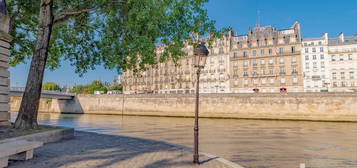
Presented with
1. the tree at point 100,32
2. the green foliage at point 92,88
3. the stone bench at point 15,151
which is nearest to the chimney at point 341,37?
the tree at point 100,32

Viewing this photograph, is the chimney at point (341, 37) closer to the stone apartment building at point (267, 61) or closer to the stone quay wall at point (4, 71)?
the stone apartment building at point (267, 61)

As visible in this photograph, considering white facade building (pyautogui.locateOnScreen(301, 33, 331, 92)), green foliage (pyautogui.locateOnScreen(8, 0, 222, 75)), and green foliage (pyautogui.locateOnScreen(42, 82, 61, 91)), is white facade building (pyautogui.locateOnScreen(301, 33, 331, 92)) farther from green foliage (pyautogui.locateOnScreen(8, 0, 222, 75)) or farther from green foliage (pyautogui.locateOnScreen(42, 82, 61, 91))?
green foliage (pyautogui.locateOnScreen(42, 82, 61, 91))

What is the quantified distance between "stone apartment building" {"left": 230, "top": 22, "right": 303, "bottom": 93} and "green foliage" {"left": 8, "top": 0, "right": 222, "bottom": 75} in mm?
51635

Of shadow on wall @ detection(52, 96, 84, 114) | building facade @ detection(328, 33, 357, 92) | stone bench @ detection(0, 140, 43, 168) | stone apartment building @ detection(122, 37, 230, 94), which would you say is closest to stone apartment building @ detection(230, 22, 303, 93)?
stone apartment building @ detection(122, 37, 230, 94)

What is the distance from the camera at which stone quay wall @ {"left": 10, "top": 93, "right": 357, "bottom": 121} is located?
1410 inches

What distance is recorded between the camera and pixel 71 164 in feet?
20.3

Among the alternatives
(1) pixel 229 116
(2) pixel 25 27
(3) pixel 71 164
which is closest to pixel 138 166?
(3) pixel 71 164

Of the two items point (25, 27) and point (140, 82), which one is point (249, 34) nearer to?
point (140, 82)

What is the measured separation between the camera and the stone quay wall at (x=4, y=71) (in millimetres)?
10078

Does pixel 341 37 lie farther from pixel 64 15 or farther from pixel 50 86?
pixel 50 86

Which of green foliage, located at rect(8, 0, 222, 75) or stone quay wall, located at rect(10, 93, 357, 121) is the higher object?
green foliage, located at rect(8, 0, 222, 75)

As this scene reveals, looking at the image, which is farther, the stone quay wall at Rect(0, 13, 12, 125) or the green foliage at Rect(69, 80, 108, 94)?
the green foliage at Rect(69, 80, 108, 94)

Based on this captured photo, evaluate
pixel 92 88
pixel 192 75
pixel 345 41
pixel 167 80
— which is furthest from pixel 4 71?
pixel 92 88

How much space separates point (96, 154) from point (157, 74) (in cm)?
6603
